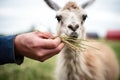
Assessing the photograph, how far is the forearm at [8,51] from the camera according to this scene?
0.60 meters

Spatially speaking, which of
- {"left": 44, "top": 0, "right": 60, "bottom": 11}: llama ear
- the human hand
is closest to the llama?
{"left": 44, "top": 0, "right": 60, "bottom": 11}: llama ear

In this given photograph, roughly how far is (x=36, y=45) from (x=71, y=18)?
0.20 m

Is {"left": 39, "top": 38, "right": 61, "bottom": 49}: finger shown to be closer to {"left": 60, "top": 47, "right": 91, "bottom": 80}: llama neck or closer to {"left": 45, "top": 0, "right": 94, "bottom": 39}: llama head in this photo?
{"left": 45, "top": 0, "right": 94, "bottom": 39}: llama head

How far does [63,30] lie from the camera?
0.79 m

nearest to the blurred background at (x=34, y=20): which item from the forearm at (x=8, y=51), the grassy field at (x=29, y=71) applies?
the grassy field at (x=29, y=71)

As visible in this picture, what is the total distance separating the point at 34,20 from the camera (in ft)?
2.82

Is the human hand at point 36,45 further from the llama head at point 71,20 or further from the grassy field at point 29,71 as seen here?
the grassy field at point 29,71

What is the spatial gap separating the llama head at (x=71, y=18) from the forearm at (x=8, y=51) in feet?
0.55

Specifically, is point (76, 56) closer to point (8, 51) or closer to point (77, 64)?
point (77, 64)

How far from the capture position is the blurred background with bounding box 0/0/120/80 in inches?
33.3

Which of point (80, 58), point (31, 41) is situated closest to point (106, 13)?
point (80, 58)

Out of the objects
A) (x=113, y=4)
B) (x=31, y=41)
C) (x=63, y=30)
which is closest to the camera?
(x=31, y=41)

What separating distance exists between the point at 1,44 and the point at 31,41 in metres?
0.07

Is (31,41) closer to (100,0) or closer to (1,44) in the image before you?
(1,44)
